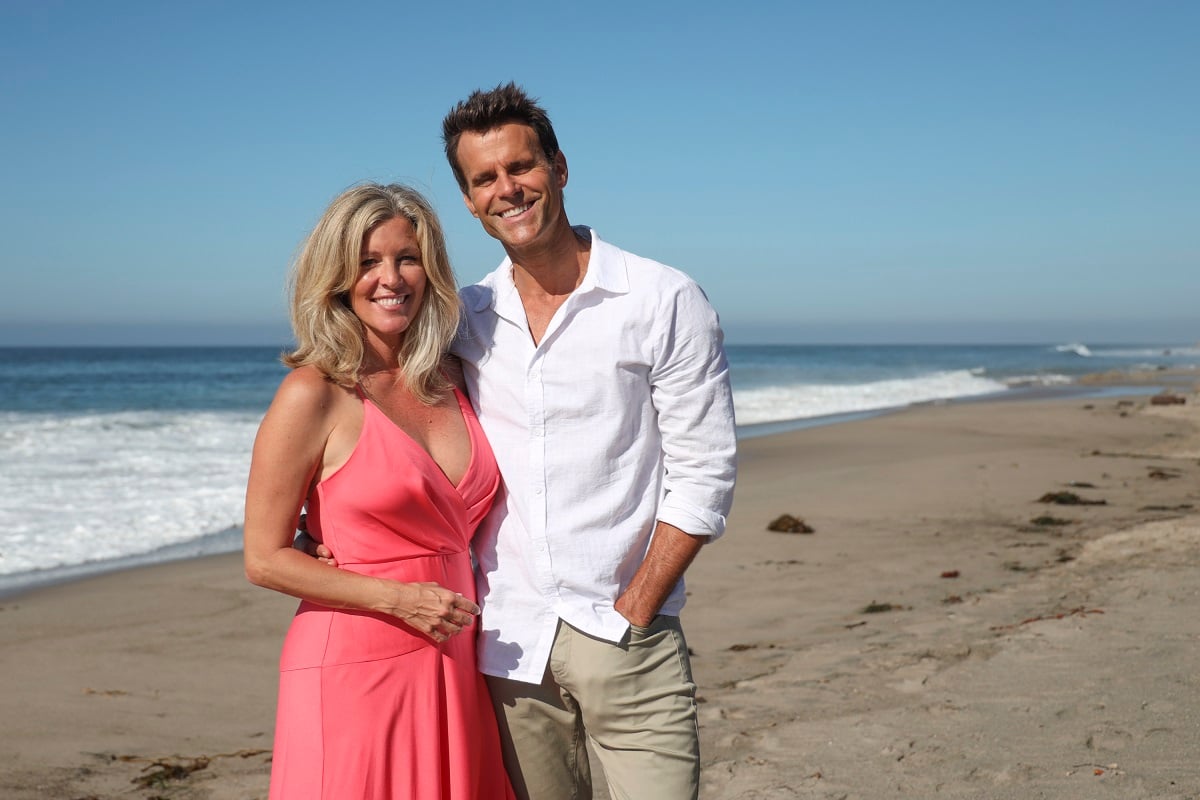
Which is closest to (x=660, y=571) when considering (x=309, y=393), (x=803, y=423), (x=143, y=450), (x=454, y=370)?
(x=454, y=370)

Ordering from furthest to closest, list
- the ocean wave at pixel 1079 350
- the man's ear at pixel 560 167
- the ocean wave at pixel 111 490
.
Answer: the ocean wave at pixel 1079 350 < the ocean wave at pixel 111 490 < the man's ear at pixel 560 167

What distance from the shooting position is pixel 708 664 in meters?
5.56

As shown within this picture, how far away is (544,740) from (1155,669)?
3.52 meters

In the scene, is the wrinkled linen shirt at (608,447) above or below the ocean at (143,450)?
above

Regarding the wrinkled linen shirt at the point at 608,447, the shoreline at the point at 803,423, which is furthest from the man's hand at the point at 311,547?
the shoreline at the point at 803,423

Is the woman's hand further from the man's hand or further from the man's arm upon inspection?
the man's arm

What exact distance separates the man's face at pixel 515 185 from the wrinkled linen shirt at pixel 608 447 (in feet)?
0.55

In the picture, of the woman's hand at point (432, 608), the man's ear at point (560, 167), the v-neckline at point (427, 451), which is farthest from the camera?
the man's ear at point (560, 167)

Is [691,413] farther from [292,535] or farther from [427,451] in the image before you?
[292,535]

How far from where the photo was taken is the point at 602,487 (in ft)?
7.88

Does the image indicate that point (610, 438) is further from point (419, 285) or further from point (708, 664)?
point (708, 664)

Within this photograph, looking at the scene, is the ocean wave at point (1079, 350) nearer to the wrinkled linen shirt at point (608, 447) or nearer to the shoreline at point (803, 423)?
the shoreline at point (803, 423)

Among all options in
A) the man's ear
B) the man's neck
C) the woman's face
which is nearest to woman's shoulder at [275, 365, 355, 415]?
the woman's face

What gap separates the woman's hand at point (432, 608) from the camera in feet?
7.34
